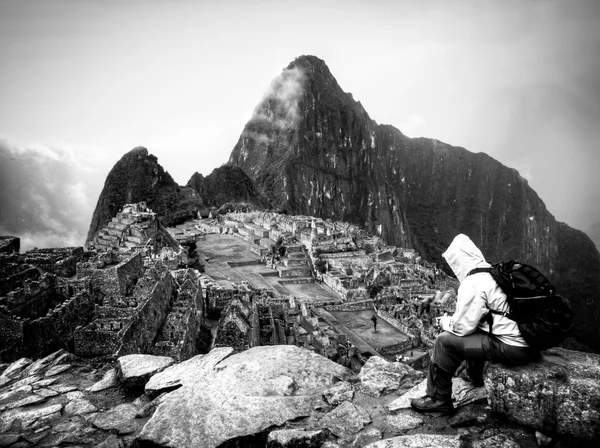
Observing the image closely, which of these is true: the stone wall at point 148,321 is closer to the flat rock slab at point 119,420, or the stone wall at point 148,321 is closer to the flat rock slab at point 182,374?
the flat rock slab at point 182,374

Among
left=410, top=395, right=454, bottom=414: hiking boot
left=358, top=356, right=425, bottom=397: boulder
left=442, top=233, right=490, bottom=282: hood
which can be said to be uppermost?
left=442, top=233, right=490, bottom=282: hood

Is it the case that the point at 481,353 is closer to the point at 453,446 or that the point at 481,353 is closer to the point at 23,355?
the point at 453,446

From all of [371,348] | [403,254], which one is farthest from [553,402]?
[403,254]

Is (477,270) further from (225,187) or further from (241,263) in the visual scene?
(225,187)

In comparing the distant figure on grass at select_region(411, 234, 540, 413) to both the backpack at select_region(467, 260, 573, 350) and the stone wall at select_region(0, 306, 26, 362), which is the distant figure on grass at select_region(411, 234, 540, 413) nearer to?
the backpack at select_region(467, 260, 573, 350)

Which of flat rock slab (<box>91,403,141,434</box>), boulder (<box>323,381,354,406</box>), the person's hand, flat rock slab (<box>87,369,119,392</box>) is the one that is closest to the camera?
the person's hand

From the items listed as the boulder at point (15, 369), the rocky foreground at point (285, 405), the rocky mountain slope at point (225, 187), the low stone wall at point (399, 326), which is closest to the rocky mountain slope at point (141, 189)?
the rocky mountain slope at point (225, 187)

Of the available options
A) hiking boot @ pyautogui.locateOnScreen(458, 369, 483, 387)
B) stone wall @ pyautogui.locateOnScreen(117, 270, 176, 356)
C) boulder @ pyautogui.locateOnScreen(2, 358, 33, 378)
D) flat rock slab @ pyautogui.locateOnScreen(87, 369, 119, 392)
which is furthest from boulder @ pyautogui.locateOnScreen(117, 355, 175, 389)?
hiking boot @ pyautogui.locateOnScreen(458, 369, 483, 387)
